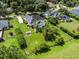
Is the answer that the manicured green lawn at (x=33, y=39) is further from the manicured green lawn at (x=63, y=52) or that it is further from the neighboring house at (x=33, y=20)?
the manicured green lawn at (x=63, y=52)

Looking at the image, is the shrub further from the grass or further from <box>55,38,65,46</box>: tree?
<box>55,38,65,46</box>: tree

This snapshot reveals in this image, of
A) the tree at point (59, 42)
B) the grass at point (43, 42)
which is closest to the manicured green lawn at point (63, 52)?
the grass at point (43, 42)

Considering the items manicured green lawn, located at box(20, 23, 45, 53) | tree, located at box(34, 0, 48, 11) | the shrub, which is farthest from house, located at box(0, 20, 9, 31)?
tree, located at box(34, 0, 48, 11)

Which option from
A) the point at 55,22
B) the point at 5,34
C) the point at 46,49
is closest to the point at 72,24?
the point at 55,22

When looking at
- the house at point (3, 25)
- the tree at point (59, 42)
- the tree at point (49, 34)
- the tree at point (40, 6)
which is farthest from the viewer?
the tree at point (40, 6)

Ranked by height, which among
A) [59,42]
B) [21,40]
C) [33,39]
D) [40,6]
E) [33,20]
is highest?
[40,6]

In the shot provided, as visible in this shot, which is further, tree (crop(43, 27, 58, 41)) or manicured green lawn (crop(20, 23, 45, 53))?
tree (crop(43, 27, 58, 41))

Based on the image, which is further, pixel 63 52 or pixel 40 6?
pixel 40 6

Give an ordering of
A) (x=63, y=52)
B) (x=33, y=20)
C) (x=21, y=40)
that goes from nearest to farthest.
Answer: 1. (x=63, y=52)
2. (x=21, y=40)
3. (x=33, y=20)

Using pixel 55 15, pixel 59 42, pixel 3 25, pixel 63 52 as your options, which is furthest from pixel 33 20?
pixel 63 52

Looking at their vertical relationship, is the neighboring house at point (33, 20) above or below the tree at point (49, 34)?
above

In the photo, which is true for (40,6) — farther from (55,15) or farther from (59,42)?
(59,42)

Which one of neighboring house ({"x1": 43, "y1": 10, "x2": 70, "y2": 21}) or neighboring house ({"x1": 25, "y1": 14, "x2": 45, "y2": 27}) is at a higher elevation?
neighboring house ({"x1": 25, "y1": 14, "x2": 45, "y2": 27})
